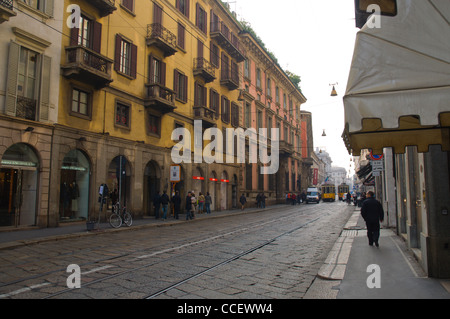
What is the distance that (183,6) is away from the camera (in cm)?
2489

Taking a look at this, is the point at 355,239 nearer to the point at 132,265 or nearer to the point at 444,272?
the point at 444,272

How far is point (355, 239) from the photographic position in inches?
445

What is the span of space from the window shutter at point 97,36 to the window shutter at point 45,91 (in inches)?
106

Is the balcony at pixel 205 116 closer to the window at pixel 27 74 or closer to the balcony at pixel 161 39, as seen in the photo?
the balcony at pixel 161 39

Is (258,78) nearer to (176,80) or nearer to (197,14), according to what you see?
(197,14)

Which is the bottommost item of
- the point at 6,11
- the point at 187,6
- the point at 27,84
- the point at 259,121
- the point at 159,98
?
the point at 27,84

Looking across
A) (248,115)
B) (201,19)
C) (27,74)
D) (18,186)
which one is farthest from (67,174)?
(248,115)

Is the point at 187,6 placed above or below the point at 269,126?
above

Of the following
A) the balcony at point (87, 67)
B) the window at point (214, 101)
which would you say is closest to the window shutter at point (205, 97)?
the window at point (214, 101)

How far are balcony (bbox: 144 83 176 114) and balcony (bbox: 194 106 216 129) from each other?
11.8 ft

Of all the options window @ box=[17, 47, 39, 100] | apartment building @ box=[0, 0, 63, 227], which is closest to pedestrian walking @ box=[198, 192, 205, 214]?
apartment building @ box=[0, 0, 63, 227]

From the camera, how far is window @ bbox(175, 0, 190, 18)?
2422 cm

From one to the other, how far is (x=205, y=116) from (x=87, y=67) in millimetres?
11510

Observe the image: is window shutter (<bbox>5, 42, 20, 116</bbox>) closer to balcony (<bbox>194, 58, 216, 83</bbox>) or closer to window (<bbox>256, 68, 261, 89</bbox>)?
balcony (<bbox>194, 58, 216, 83</bbox>)
